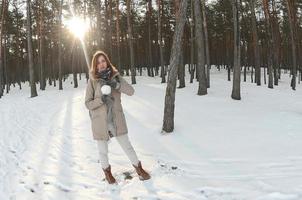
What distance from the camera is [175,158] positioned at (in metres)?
8.02

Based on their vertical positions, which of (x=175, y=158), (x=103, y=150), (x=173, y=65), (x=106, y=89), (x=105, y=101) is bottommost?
(x=175, y=158)

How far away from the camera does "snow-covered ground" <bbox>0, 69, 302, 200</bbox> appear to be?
6.06 metres

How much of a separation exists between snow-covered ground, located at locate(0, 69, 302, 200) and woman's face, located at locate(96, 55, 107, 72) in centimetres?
195

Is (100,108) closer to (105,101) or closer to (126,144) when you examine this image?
(105,101)

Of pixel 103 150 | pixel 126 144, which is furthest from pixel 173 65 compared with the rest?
pixel 103 150

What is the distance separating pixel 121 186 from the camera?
634 centimetres

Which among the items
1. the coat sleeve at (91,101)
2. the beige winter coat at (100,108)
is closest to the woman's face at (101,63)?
the beige winter coat at (100,108)

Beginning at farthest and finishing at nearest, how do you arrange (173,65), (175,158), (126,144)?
(173,65) → (175,158) → (126,144)

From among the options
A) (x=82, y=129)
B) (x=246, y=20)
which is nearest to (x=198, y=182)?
(x=82, y=129)

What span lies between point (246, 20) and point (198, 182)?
3848 cm

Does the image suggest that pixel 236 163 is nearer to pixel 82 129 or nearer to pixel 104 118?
pixel 104 118

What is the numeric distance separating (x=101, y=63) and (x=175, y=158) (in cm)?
281

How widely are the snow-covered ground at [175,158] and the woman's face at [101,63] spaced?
6.40ft

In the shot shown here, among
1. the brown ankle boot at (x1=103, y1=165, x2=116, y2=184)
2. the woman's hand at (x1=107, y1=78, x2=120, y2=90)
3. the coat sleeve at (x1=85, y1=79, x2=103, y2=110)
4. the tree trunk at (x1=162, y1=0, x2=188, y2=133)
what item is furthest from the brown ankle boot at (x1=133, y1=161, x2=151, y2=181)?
the tree trunk at (x1=162, y1=0, x2=188, y2=133)
